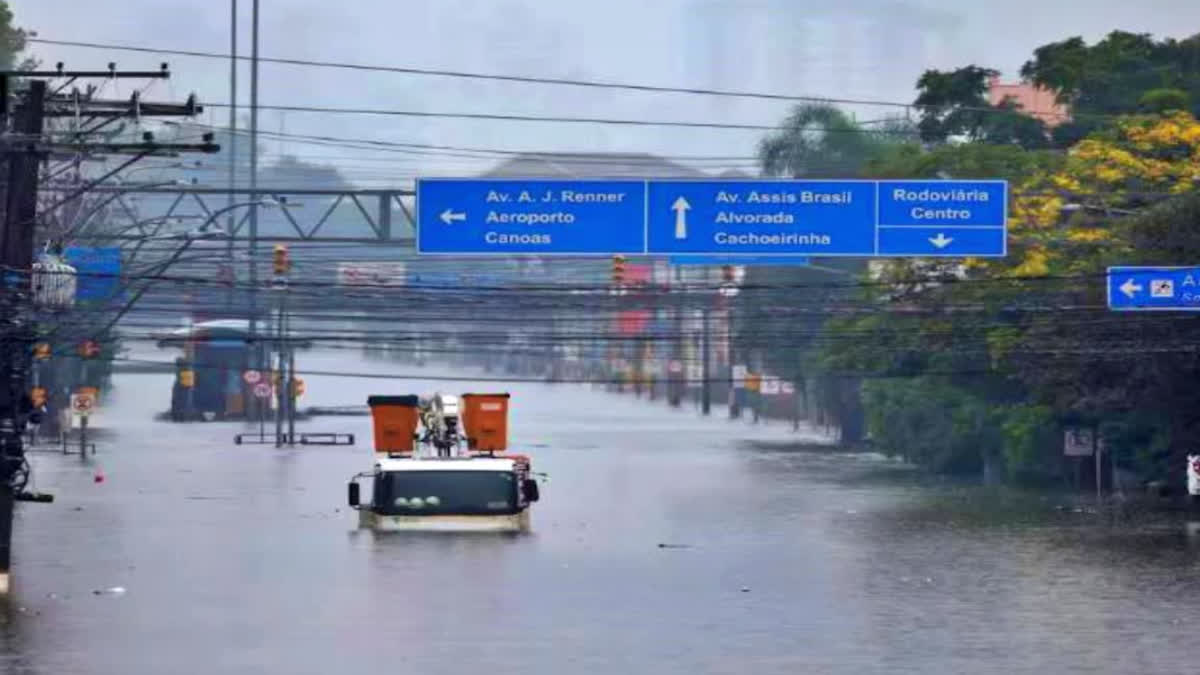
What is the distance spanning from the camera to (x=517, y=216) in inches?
1873

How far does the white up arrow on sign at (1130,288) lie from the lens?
52.2 meters

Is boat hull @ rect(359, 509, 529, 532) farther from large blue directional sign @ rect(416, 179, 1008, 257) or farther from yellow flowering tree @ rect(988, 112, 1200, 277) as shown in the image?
yellow flowering tree @ rect(988, 112, 1200, 277)

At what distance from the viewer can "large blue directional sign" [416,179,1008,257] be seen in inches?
1871

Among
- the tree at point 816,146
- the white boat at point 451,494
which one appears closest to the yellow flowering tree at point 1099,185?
the white boat at point 451,494

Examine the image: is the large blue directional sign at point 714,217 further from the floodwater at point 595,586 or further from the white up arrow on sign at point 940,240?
the floodwater at point 595,586

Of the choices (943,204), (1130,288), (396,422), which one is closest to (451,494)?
(396,422)

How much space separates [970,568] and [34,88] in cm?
1908

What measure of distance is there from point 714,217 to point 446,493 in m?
8.14

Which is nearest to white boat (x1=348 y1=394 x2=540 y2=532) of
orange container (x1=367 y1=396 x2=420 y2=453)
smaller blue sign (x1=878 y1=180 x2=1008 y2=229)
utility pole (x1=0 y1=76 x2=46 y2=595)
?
orange container (x1=367 y1=396 x2=420 y2=453)

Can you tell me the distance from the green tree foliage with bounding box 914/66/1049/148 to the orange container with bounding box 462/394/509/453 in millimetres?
38302

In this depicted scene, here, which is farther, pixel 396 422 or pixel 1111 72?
pixel 1111 72

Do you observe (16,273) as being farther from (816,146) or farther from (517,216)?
(816,146)

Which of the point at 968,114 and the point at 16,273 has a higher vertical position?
the point at 968,114

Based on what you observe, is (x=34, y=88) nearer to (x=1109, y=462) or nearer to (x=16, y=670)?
(x=16, y=670)
